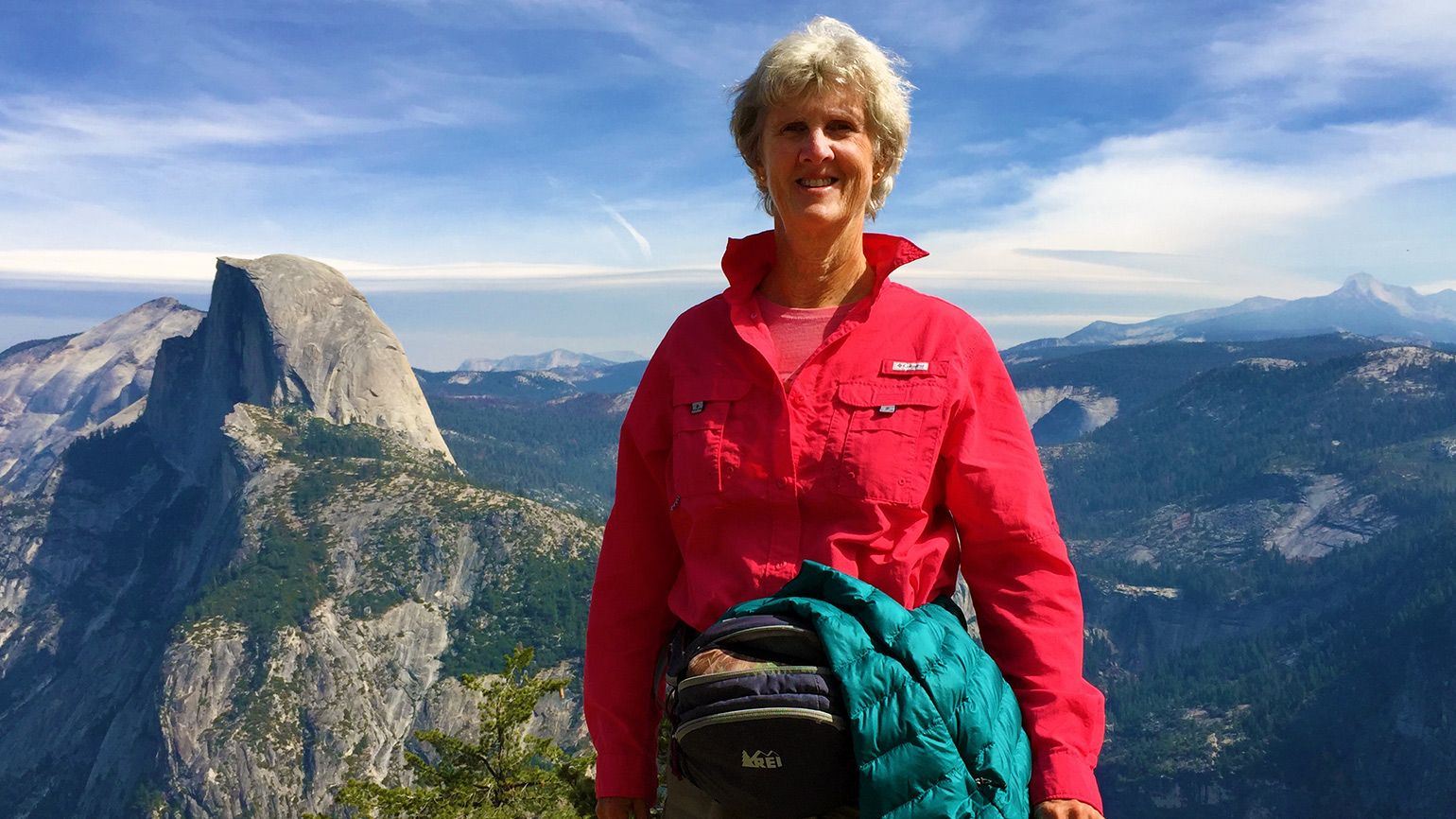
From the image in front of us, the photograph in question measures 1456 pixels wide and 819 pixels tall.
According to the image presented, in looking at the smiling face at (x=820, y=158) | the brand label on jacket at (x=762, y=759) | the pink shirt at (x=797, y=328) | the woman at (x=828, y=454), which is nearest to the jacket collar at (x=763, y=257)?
the woman at (x=828, y=454)

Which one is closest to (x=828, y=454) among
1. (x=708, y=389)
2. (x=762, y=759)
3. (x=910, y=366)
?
(x=910, y=366)

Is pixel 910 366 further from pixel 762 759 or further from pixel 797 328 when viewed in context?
pixel 762 759

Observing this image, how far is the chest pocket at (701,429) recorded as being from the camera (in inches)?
133

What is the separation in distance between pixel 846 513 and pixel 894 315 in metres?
0.74

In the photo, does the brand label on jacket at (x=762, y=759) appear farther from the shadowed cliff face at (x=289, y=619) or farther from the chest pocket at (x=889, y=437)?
the shadowed cliff face at (x=289, y=619)

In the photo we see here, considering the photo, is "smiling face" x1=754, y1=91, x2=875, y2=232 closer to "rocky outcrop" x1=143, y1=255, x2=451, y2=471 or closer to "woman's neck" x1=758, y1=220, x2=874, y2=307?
"woman's neck" x1=758, y1=220, x2=874, y2=307

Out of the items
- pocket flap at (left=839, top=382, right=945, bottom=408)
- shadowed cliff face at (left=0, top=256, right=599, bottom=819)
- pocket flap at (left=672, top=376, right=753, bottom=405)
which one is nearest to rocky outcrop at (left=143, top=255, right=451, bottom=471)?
shadowed cliff face at (left=0, top=256, right=599, bottom=819)

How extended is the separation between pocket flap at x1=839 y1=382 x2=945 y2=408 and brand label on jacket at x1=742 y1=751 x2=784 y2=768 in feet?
3.78

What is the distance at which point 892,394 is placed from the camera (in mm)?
3303

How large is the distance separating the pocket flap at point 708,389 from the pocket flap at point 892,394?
0.36 meters

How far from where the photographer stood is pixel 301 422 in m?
177

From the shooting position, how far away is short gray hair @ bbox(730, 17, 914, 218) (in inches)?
133

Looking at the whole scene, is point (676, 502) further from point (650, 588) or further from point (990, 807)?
point (990, 807)

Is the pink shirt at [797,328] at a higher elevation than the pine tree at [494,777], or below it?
higher
